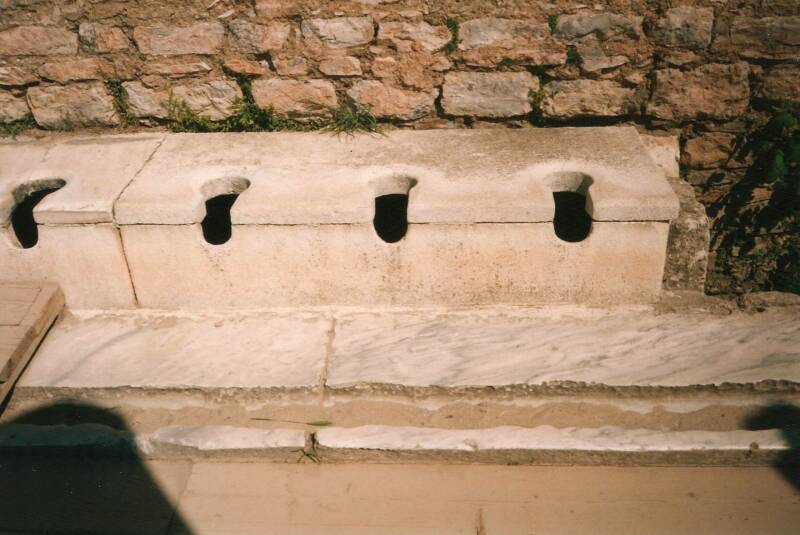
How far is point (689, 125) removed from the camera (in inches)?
143

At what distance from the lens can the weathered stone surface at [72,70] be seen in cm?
361

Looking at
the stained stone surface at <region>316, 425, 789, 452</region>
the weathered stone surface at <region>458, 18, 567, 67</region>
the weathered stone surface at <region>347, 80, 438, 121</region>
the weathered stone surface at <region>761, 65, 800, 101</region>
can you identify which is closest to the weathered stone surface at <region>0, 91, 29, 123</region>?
the weathered stone surface at <region>347, 80, 438, 121</region>

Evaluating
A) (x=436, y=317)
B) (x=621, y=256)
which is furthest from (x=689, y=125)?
(x=436, y=317)

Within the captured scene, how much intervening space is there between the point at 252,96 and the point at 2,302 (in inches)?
68.2

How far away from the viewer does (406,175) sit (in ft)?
10.2

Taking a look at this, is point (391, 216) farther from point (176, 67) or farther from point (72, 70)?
point (72, 70)

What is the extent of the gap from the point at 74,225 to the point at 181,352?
811 mm

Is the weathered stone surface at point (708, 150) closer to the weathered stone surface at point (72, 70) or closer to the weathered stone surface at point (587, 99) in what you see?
the weathered stone surface at point (587, 99)

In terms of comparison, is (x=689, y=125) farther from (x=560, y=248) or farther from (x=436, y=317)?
(x=436, y=317)

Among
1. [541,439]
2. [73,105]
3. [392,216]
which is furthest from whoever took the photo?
[392,216]

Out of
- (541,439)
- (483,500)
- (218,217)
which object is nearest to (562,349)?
(541,439)

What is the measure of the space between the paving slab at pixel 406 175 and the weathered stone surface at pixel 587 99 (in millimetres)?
167

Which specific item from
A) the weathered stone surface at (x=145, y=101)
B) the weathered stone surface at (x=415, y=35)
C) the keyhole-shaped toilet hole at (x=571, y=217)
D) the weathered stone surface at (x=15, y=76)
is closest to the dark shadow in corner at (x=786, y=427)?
the keyhole-shaped toilet hole at (x=571, y=217)

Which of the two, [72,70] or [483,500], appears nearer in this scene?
[483,500]
